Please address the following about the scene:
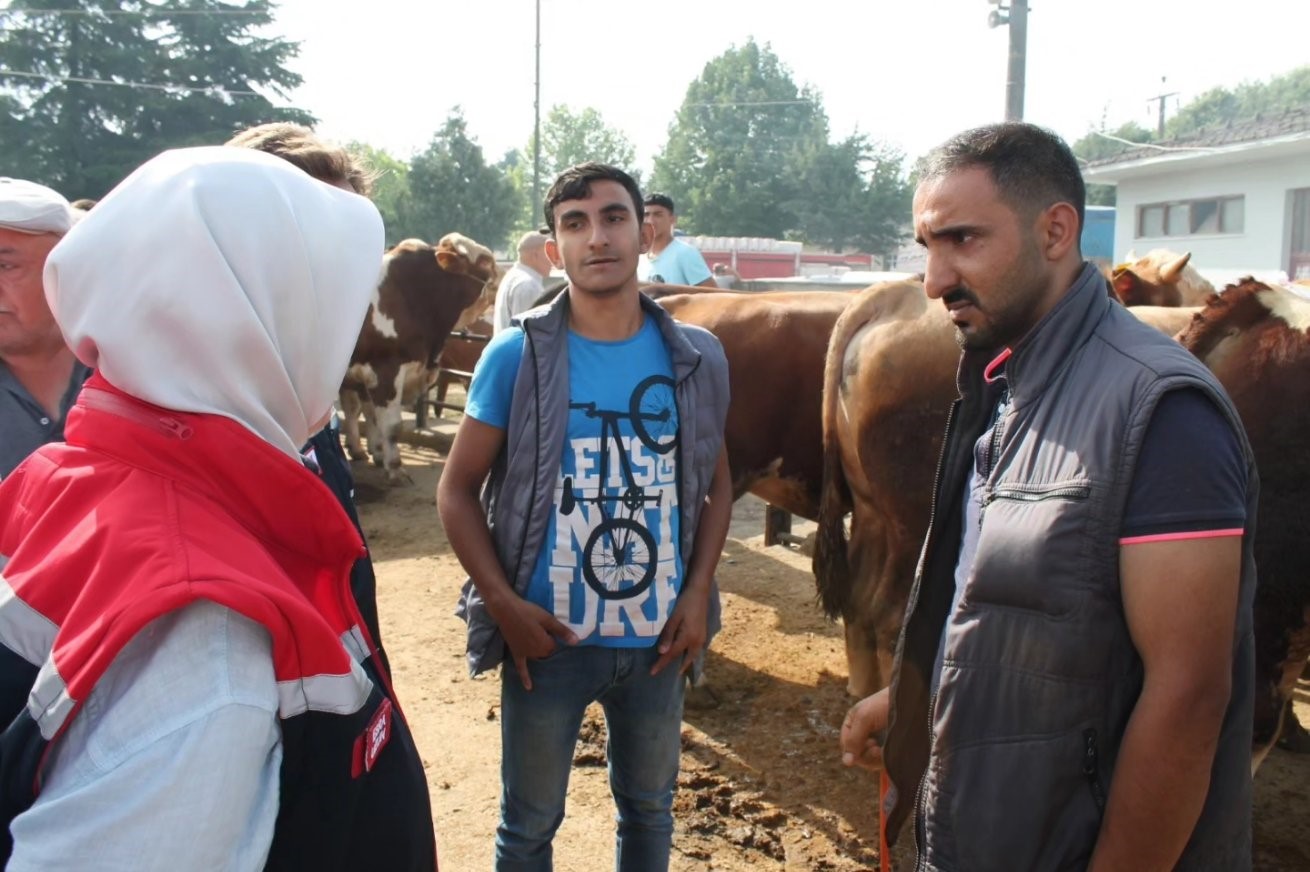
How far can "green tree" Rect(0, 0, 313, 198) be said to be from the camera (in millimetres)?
26219

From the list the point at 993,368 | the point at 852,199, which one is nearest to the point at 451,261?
the point at 993,368

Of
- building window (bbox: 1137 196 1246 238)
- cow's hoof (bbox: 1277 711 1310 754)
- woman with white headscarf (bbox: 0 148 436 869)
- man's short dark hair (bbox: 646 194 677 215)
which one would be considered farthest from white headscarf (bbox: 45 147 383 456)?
building window (bbox: 1137 196 1246 238)

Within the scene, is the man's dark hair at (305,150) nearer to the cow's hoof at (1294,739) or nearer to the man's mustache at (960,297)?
the man's mustache at (960,297)

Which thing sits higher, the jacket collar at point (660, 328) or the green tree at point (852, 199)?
the green tree at point (852, 199)

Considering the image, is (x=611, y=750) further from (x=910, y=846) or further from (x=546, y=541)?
(x=910, y=846)

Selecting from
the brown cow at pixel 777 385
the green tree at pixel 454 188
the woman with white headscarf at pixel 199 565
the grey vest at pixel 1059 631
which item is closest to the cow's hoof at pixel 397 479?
the brown cow at pixel 777 385

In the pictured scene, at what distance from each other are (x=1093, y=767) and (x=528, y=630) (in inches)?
49.6

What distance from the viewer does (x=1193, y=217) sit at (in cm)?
2088

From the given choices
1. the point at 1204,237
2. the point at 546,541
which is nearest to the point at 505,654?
the point at 546,541

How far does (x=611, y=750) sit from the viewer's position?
250cm

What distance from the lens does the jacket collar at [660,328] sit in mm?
2367

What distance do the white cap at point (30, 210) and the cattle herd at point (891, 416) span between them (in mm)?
2580

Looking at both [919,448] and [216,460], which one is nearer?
[216,460]

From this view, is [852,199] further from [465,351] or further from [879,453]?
[879,453]
